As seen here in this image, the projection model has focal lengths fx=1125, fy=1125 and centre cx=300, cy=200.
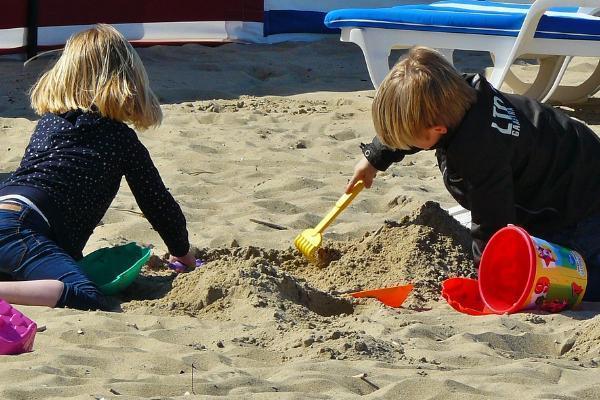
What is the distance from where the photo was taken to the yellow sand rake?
3.53 m

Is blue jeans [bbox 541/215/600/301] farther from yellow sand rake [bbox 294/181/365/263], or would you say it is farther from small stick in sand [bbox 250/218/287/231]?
small stick in sand [bbox 250/218/287/231]

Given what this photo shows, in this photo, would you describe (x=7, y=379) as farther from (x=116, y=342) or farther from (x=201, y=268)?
(x=201, y=268)

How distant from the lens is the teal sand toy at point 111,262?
3273mm

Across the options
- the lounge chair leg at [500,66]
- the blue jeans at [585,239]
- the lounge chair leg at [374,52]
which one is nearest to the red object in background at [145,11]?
the lounge chair leg at [374,52]

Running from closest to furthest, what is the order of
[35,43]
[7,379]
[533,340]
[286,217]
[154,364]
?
[7,379]
[154,364]
[533,340]
[286,217]
[35,43]

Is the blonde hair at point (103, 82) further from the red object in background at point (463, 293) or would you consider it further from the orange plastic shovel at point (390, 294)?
the red object in background at point (463, 293)

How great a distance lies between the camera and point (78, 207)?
10.6ft

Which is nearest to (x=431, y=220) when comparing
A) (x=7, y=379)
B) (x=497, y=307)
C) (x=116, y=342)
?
(x=497, y=307)

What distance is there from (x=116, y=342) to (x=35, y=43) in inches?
186

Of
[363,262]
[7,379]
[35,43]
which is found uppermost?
[7,379]

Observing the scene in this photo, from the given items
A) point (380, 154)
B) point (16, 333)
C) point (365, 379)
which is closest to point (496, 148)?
point (380, 154)

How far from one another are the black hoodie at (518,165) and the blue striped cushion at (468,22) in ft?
6.85

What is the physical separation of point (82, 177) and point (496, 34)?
9.27 feet

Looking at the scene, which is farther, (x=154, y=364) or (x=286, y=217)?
(x=286, y=217)
